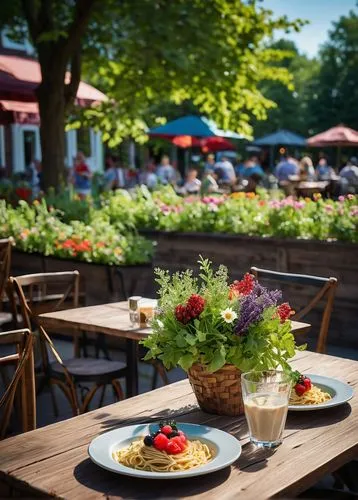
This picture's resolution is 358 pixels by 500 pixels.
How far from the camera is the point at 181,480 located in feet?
7.29

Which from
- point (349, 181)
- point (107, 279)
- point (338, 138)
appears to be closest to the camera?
point (107, 279)

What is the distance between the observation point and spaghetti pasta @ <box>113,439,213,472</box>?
2.23 m

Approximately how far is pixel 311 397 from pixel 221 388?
36 centimetres

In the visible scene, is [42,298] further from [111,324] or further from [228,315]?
[228,315]

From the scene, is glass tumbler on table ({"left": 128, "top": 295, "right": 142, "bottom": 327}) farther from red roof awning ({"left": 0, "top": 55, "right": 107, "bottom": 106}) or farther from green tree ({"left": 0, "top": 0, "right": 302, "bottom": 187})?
green tree ({"left": 0, "top": 0, "right": 302, "bottom": 187})

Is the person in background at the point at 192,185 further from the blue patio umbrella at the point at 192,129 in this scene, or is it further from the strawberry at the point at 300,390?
the strawberry at the point at 300,390

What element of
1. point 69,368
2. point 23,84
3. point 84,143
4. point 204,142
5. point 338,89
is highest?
point 338,89

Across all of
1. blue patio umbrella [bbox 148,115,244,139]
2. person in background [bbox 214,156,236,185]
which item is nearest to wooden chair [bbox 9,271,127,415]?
person in background [bbox 214,156,236,185]

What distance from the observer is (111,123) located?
13562 mm

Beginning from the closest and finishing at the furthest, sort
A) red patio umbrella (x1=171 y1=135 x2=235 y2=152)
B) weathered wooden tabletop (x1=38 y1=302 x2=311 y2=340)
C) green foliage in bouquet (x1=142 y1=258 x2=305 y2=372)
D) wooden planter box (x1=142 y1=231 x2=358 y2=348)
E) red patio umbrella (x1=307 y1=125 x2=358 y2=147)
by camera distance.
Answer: green foliage in bouquet (x1=142 y1=258 x2=305 y2=372) → weathered wooden tabletop (x1=38 y1=302 x2=311 y2=340) → wooden planter box (x1=142 y1=231 x2=358 y2=348) → red patio umbrella (x1=307 y1=125 x2=358 y2=147) → red patio umbrella (x1=171 y1=135 x2=235 y2=152)

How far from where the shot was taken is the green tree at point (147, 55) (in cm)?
1126

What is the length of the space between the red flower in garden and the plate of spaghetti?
0.40 m

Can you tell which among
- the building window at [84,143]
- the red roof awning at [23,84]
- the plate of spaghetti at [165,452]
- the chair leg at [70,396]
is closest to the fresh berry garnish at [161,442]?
the plate of spaghetti at [165,452]

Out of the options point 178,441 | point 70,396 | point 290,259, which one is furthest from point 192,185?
point 178,441
